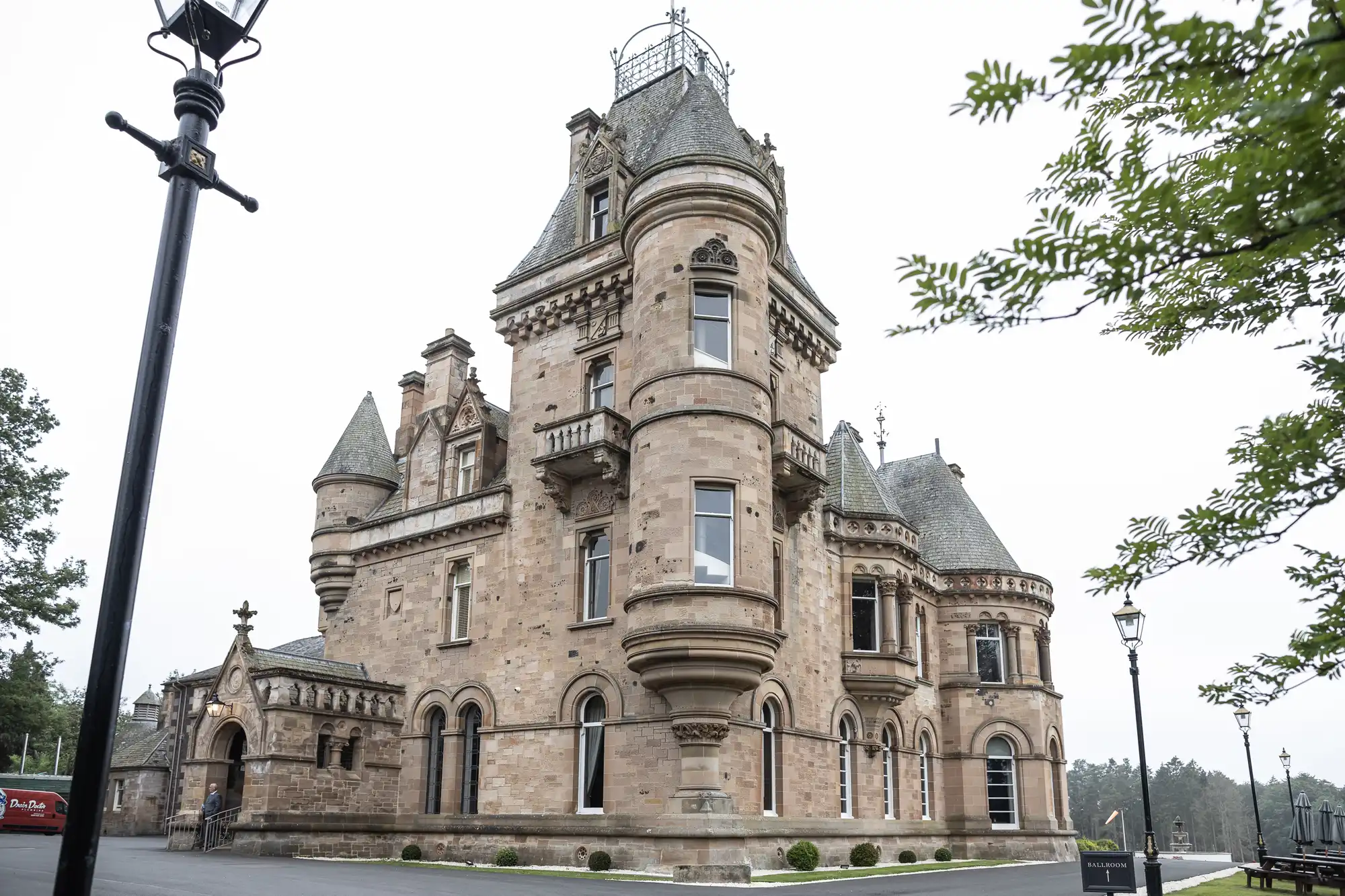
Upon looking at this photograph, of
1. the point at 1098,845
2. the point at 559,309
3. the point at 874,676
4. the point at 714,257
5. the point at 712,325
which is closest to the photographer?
the point at 714,257

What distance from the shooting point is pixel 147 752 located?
39.8 m

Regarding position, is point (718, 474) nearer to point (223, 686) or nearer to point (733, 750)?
point (733, 750)

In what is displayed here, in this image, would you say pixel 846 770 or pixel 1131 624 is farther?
pixel 846 770

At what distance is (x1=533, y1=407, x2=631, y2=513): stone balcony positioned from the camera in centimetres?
2484

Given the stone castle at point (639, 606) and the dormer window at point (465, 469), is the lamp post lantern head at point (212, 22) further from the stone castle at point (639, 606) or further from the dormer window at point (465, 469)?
the dormer window at point (465, 469)

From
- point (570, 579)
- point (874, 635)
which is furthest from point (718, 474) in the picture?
point (874, 635)

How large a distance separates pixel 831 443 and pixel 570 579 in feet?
36.3

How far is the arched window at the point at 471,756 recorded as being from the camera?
26828 millimetres

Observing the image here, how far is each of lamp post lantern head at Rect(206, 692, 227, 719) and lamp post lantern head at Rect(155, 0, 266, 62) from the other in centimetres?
2515

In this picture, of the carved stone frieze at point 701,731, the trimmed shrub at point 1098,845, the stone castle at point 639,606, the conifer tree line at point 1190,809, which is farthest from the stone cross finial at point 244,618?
the conifer tree line at point 1190,809

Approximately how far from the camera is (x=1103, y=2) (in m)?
3.91

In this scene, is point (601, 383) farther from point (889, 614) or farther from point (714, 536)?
point (889, 614)

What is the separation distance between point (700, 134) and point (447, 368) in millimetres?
12933

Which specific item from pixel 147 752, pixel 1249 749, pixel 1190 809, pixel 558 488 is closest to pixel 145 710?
pixel 147 752
